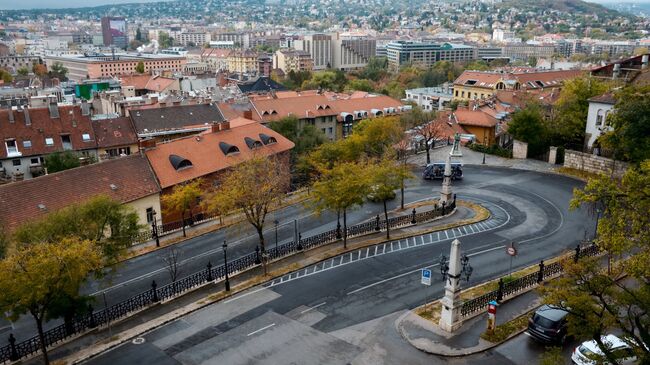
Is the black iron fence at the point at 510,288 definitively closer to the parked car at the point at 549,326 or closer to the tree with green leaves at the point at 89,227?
the parked car at the point at 549,326

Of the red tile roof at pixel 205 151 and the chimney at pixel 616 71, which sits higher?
the chimney at pixel 616 71

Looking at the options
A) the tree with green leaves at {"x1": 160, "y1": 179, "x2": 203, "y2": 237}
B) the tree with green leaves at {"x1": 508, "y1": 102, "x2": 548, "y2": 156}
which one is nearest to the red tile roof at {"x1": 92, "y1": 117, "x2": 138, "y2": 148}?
the tree with green leaves at {"x1": 160, "y1": 179, "x2": 203, "y2": 237}

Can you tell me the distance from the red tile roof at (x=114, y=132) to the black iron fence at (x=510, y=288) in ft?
165

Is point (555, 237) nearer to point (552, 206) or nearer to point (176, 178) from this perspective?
point (552, 206)

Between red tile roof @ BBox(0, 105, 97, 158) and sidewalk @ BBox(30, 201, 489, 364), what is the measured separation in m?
38.8

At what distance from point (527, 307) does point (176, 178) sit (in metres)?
31.0

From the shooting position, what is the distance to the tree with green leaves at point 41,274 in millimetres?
20016

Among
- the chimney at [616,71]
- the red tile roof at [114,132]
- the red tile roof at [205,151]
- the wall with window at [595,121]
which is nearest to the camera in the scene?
the red tile roof at [205,151]

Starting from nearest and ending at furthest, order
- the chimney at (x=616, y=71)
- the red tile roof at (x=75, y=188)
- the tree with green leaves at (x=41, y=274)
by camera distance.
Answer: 1. the tree with green leaves at (x=41, y=274)
2. the red tile roof at (x=75, y=188)
3. the chimney at (x=616, y=71)

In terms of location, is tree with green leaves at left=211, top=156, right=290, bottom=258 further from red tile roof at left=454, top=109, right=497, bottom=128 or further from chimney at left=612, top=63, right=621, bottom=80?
chimney at left=612, top=63, right=621, bottom=80

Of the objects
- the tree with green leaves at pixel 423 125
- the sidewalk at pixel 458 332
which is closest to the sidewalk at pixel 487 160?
the tree with green leaves at pixel 423 125

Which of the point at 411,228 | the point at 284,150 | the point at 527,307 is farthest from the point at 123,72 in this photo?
the point at 527,307

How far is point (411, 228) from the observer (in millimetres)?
40281

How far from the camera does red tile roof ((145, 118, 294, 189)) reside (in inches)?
1836
